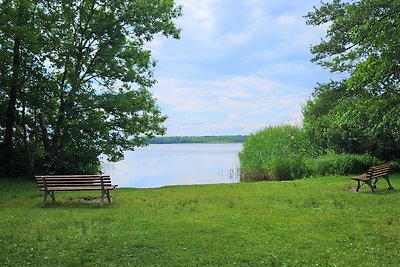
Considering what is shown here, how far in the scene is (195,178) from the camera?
29.1 m

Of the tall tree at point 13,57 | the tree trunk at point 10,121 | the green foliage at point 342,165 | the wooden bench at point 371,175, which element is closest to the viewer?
the wooden bench at point 371,175

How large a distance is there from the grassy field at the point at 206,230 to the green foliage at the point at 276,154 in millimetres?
8178

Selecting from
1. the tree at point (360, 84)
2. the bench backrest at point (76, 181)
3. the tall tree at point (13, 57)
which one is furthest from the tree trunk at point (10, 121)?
the tree at point (360, 84)

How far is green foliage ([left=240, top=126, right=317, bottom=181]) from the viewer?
70.9 ft

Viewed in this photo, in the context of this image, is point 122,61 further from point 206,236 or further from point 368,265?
point 368,265

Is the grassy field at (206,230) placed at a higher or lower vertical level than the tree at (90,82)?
lower

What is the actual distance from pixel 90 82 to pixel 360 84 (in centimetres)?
1545

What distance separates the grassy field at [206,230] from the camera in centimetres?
650

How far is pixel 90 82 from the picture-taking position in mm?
20531

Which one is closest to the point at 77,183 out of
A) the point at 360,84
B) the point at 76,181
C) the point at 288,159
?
the point at 76,181

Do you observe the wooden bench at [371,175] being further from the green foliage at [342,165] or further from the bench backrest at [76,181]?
the bench backrest at [76,181]

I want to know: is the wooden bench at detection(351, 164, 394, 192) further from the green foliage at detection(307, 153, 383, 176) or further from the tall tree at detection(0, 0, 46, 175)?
the tall tree at detection(0, 0, 46, 175)

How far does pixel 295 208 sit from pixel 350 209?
1443mm

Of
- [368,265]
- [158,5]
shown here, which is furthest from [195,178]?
[368,265]
